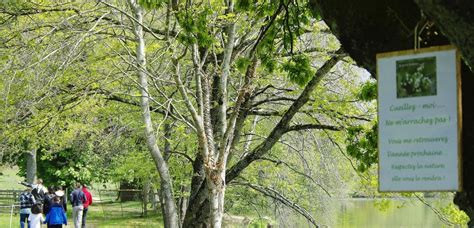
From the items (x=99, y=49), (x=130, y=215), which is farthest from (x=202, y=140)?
(x=130, y=215)

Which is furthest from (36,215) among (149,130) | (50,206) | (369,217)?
(369,217)

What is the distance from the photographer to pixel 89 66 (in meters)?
12.7

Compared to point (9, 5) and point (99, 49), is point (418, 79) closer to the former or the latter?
point (9, 5)

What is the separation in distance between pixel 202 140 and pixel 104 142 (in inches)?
279

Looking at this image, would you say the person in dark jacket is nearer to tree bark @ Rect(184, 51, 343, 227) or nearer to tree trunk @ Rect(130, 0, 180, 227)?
tree trunk @ Rect(130, 0, 180, 227)

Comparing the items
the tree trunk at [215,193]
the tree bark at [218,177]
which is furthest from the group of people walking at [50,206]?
the tree trunk at [215,193]

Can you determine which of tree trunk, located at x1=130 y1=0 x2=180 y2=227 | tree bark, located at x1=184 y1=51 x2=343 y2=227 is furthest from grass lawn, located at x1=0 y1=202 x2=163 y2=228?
tree bark, located at x1=184 y1=51 x2=343 y2=227

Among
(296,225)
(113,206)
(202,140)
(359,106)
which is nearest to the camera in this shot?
(202,140)

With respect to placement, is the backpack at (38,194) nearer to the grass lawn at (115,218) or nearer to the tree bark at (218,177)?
the tree bark at (218,177)

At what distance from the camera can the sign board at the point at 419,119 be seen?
2.92m

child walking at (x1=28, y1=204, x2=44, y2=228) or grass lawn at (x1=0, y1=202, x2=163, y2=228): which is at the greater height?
child walking at (x1=28, y1=204, x2=44, y2=228)

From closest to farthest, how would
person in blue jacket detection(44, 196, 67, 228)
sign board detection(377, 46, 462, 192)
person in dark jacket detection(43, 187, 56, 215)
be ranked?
1. sign board detection(377, 46, 462, 192)
2. person in blue jacket detection(44, 196, 67, 228)
3. person in dark jacket detection(43, 187, 56, 215)

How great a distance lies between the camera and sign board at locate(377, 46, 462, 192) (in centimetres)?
292

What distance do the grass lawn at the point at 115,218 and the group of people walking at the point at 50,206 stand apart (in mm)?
5520
